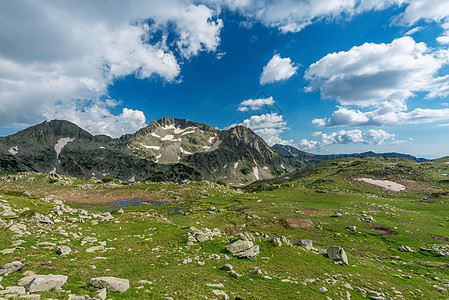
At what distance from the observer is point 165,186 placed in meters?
90.7

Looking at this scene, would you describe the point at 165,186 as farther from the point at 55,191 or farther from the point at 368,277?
the point at 368,277

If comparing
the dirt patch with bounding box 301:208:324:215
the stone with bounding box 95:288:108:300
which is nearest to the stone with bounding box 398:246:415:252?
the dirt patch with bounding box 301:208:324:215

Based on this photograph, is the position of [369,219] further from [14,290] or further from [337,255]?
[14,290]

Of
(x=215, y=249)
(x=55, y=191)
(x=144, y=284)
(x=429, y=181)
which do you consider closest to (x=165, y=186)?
(x=55, y=191)

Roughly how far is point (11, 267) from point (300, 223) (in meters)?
39.6

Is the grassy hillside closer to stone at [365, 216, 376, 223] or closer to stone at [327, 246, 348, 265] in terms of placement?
stone at [365, 216, 376, 223]

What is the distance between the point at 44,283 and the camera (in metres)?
9.77

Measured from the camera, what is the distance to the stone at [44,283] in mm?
9305

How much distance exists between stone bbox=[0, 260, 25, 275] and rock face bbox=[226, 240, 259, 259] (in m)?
16.4

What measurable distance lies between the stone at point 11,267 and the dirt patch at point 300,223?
3717 cm

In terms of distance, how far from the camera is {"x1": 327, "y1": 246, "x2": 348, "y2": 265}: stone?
66.3 ft

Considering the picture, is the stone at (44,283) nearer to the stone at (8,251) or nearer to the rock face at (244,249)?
the stone at (8,251)

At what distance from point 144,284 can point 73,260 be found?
744cm

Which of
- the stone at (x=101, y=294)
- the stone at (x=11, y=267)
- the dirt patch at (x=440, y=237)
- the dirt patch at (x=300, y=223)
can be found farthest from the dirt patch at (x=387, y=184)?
the stone at (x=11, y=267)
